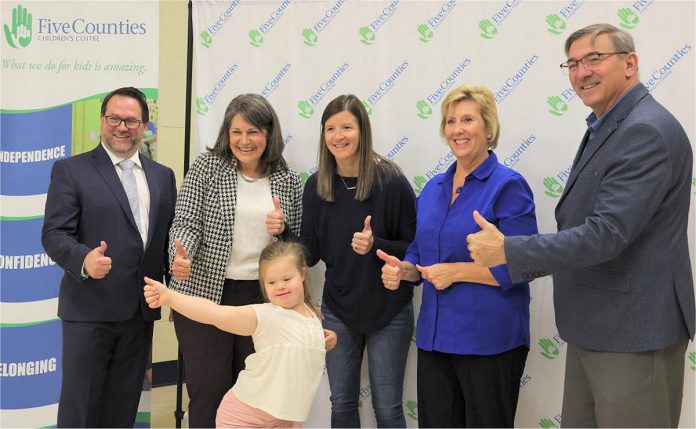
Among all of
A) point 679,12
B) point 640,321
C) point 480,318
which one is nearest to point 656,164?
point 640,321

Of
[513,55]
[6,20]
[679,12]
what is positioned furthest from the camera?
[6,20]

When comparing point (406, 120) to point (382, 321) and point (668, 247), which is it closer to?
point (382, 321)

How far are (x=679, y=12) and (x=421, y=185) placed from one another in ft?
4.45

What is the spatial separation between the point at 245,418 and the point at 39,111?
2135 mm

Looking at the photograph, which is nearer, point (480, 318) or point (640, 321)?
point (640, 321)

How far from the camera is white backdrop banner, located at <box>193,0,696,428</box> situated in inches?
111

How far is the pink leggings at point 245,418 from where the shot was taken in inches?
88.3

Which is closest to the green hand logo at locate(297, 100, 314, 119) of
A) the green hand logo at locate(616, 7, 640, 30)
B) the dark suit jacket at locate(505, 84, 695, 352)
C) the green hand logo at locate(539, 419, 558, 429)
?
the green hand logo at locate(616, 7, 640, 30)

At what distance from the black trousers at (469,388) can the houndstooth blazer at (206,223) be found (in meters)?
0.98

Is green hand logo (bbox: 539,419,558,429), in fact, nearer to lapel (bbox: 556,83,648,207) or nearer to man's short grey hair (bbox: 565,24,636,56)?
lapel (bbox: 556,83,648,207)

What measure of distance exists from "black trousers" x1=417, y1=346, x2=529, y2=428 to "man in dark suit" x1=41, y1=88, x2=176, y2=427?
1.29 meters

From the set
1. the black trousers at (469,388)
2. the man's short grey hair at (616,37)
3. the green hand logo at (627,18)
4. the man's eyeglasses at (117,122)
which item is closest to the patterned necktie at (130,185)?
the man's eyeglasses at (117,122)

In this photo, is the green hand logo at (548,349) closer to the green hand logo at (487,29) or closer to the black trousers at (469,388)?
the black trousers at (469,388)

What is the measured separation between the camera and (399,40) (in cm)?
321
